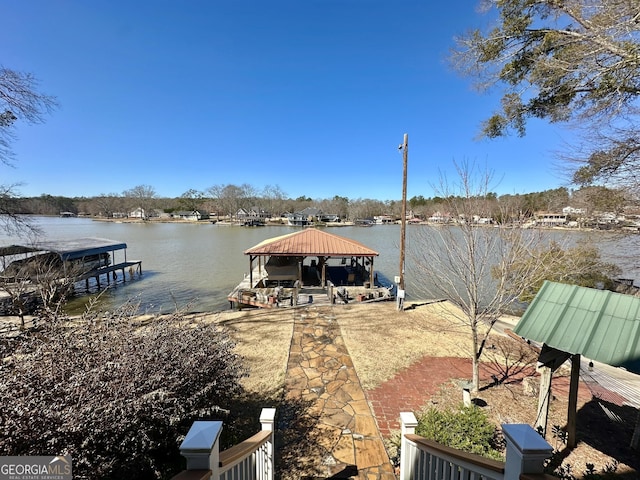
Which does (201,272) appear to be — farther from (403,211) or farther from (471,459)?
(471,459)

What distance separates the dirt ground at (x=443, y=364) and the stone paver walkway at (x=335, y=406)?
1.01 ft

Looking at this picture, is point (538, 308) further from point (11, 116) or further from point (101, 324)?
→ point (11, 116)

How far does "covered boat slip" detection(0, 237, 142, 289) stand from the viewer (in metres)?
12.5

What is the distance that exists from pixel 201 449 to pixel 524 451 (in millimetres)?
1641

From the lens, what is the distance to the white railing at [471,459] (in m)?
1.37

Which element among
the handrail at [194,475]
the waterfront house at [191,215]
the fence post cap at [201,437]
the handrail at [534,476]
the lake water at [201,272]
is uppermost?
the waterfront house at [191,215]

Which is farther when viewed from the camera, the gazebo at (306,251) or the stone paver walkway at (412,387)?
the gazebo at (306,251)

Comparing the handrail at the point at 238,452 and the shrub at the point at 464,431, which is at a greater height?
the handrail at the point at 238,452

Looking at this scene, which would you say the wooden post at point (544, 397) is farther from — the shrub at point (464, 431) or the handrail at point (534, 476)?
the handrail at point (534, 476)

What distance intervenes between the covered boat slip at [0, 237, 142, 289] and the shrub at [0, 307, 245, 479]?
37.4 feet

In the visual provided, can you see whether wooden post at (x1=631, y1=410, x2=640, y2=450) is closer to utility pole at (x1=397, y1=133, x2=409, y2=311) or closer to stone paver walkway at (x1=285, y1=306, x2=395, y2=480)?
stone paver walkway at (x1=285, y1=306, x2=395, y2=480)

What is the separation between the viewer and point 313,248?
1420 centimetres

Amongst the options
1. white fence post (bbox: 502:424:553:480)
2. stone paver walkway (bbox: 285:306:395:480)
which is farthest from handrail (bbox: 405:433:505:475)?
stone paver walkway (bbox: 285:306:395:480)

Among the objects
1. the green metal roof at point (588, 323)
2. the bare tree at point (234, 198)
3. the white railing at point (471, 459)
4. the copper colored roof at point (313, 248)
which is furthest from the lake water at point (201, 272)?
the bare tree at point (234, 198)
